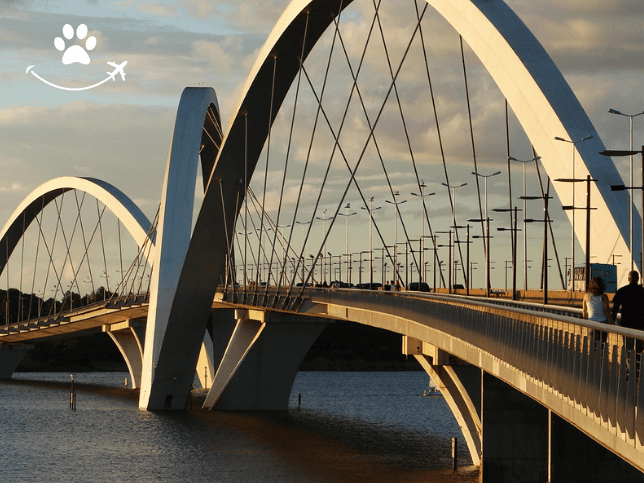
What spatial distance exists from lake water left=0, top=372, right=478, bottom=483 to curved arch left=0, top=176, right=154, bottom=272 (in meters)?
15.1

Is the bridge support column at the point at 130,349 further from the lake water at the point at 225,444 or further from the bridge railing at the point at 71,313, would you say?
the lake water at the point at 225,444

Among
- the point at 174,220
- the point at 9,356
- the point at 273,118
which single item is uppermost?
the point at 273,118

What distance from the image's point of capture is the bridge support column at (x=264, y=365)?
222 feet

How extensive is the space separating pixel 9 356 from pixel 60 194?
21.0 metres

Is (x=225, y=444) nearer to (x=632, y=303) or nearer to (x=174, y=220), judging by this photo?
(x=174, y=220)

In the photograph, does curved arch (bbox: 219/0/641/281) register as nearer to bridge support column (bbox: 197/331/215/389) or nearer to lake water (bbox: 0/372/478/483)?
lake water (bbox: 0/372/478/483)

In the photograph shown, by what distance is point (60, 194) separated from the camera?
107 meters

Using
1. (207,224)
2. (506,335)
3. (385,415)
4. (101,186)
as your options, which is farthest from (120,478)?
(101,186)

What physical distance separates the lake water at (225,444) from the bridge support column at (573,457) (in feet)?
34.2

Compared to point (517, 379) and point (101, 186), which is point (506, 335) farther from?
point (101, 186)

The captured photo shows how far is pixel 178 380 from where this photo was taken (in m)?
65.9

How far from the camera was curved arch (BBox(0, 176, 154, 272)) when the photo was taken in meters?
89.4

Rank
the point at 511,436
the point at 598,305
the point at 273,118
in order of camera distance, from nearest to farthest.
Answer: the point at 598,305 → the point at 511,436 → the point at 273,118

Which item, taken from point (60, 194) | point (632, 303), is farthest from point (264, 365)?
point (632, 303)
